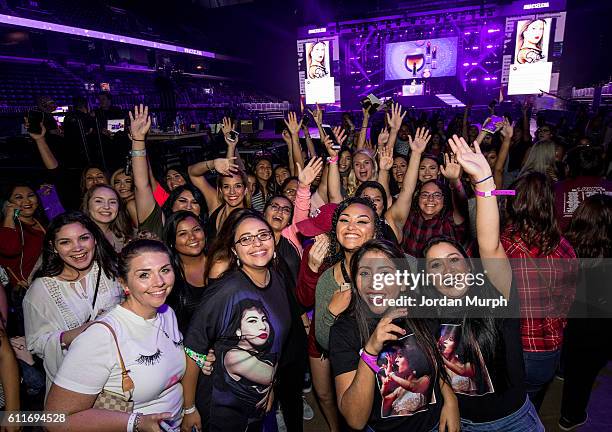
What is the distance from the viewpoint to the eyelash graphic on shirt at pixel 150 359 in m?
1.61

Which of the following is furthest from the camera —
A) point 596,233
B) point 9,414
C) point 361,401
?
point 596,233

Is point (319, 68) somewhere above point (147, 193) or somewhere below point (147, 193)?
above

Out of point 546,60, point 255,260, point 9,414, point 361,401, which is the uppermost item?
point 546,60

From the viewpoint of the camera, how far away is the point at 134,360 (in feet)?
5.20

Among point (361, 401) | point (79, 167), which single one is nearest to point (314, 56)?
point (79, 167)

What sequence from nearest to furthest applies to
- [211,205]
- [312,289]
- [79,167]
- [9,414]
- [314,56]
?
1. [9,414]
2. [312,289]
3. [211,205]
4. [79,167]
5. [314,56]

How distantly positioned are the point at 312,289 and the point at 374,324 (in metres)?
0.72

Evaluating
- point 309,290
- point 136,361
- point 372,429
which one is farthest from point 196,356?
point 372,429

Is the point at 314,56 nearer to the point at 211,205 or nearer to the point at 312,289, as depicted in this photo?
the point at 211,205

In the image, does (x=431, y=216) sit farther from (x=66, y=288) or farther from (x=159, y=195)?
(x=66, y=288)

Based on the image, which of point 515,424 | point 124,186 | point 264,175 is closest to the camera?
point 515,424

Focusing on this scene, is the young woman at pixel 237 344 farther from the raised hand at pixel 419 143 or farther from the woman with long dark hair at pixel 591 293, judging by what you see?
the woman with long dark hair at pixel 591 293

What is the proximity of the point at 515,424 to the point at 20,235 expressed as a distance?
3575 millimetres

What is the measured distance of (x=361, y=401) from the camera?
1457mm
